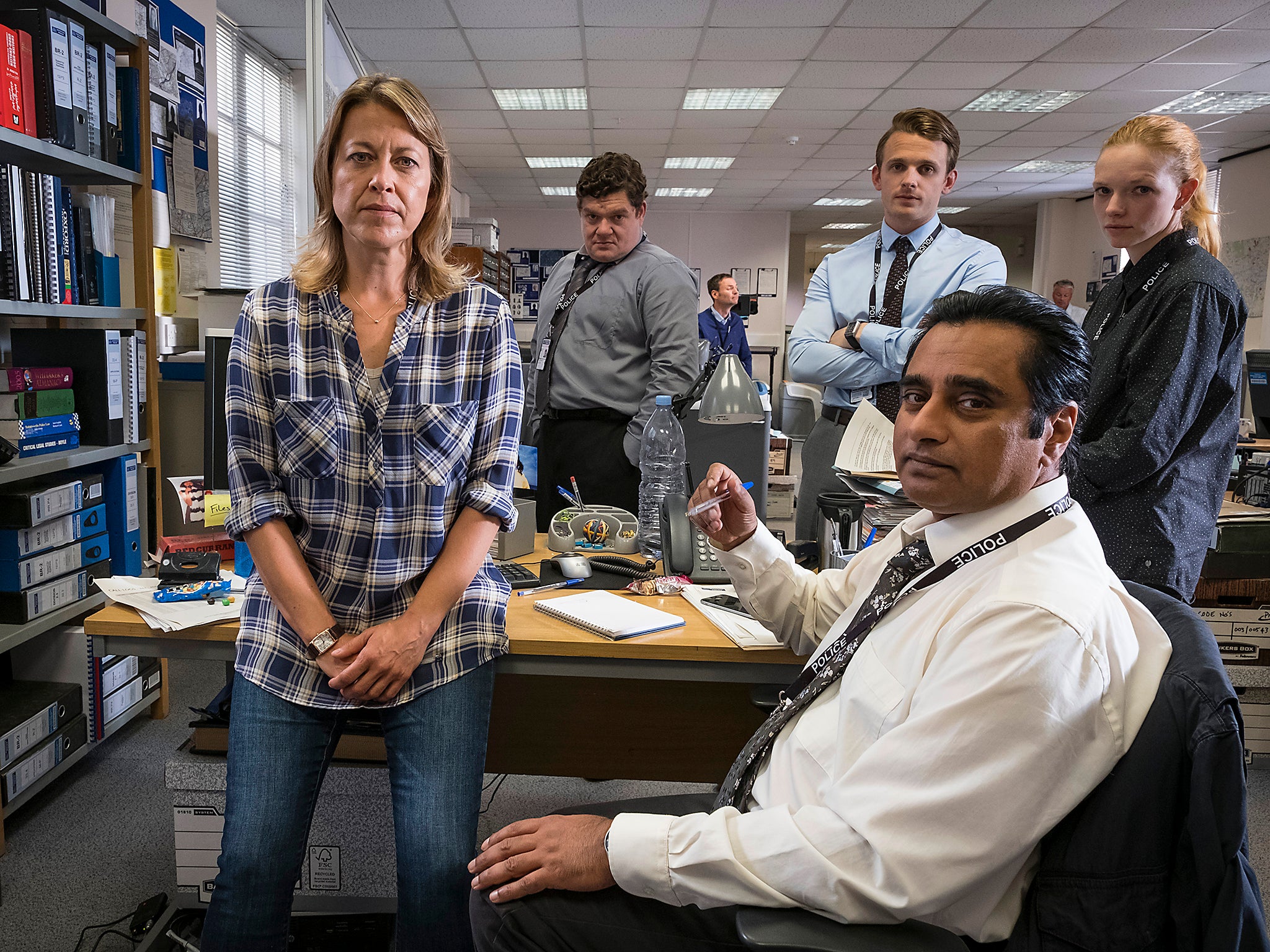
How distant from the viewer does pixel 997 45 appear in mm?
5363

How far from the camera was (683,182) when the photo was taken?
10.2 m

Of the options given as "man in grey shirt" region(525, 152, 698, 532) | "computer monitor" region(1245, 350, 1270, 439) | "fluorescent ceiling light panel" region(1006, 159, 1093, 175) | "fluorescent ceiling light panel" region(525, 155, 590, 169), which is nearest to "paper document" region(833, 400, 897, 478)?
"man in grey shirt" region(525, 152, 698, 532)

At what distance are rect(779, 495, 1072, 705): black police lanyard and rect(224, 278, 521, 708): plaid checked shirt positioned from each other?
1.66 feet

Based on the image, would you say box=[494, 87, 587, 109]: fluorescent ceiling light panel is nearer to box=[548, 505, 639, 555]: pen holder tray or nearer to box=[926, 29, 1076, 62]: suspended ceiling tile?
box=[926, 29, 1076, 62]: suspended ceiling tile

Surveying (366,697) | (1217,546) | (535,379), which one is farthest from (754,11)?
(366,697)

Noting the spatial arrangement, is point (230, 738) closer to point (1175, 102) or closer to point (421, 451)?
point (421, 451)

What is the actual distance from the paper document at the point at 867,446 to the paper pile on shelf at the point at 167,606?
118cm

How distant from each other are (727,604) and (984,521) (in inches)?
24.9

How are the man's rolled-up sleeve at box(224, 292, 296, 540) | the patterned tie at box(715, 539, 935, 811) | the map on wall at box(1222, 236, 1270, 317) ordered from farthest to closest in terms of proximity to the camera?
the map on wall at box(1222, 236, 1270, 317), the man's rolled-up sleeve at box(224, 292, 296, 540), the patterned tie at box(715, 539, 935, 811)

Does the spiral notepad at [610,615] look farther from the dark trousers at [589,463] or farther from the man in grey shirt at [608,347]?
the dark trousers at [589,463]

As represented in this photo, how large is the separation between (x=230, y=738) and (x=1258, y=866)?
2.35 meters

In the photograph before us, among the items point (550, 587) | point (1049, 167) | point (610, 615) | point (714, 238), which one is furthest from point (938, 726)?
point (714, 238)

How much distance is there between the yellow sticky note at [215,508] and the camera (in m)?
1.84

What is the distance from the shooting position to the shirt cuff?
93cm
